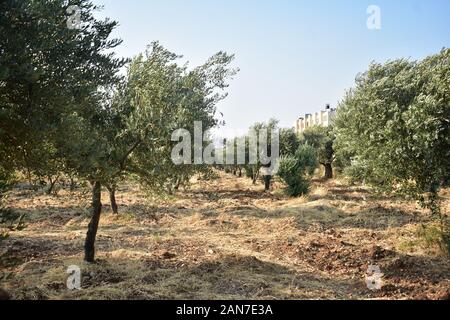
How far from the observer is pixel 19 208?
23.2m

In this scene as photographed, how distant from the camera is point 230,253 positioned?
1374 centimetres

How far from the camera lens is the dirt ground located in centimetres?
999

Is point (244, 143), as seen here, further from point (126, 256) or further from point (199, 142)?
point (126, 256)

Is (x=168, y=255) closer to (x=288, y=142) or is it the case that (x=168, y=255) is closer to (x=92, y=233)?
(x=92, y=233)

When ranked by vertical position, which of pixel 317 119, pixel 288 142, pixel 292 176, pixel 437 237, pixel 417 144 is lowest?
pixel 437 237

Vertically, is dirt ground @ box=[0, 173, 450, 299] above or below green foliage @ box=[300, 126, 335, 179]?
below

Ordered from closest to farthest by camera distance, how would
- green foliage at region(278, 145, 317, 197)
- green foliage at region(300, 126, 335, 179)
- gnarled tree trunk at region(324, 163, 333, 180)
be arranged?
green foliage at region(278, 145, 317, 197)
green foliage at region(300, 126, 335, 179)
gnarled tree trunk at region(324, 163, 333, 180)

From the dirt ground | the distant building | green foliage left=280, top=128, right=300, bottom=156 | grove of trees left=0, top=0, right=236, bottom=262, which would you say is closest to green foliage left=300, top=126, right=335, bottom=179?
green foliage left=280, top=128, right=300, bottom=156

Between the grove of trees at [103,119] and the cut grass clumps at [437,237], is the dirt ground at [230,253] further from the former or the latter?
the grove of trees at [103,119]

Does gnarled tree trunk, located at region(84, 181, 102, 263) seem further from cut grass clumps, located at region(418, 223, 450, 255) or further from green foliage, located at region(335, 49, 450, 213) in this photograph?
cut grass clumps, located at region(418, 223, 450, 255)

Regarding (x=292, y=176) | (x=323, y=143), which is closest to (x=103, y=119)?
(x=292, y=176)

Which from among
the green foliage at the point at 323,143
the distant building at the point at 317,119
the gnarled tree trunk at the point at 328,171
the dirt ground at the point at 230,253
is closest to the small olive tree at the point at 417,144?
the dirt ground at the point at 230,253

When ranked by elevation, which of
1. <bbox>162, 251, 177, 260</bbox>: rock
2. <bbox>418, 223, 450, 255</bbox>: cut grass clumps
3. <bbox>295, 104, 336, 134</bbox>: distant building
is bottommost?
<bbox>162, 251, 177, 260</bbox>: rock

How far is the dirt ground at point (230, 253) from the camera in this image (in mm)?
9992
